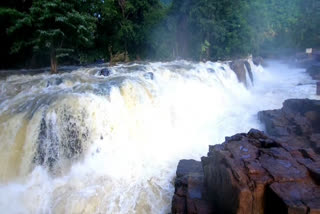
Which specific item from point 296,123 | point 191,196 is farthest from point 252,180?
point 296,123

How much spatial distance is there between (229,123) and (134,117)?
373cm

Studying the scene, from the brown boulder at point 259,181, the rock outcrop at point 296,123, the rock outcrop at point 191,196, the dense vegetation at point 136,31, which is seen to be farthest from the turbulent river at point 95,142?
the dense vegetation at point 136,31

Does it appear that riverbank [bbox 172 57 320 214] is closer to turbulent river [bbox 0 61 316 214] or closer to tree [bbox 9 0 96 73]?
turbulent river [bbox 0 61 316 214]

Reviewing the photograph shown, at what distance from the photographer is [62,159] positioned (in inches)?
187

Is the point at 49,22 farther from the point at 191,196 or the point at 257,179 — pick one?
the point at 257,179

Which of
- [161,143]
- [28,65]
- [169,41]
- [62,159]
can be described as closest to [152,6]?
[169,41]

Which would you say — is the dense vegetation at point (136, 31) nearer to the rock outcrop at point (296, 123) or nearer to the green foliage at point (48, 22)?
the green foliage at point (48, 22)

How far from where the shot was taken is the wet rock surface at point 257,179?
2459 millimetres

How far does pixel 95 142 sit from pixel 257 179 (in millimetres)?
3902

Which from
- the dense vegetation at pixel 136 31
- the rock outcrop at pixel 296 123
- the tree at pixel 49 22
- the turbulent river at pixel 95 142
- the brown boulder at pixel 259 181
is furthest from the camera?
the dense vegetation at pixel 136 31

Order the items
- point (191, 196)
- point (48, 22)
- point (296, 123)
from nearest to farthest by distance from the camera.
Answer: point (191, 196) → point (296, 123) → point (48, 22)

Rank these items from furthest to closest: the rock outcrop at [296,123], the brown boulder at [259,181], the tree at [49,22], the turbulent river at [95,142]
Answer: the tree at [49,22] < the rock outcrop at [296,123] < the turbulent river at [95,142] < the brown boulder at [259,181]

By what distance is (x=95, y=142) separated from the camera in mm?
5199

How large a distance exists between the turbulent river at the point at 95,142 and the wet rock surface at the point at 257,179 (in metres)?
1.15
